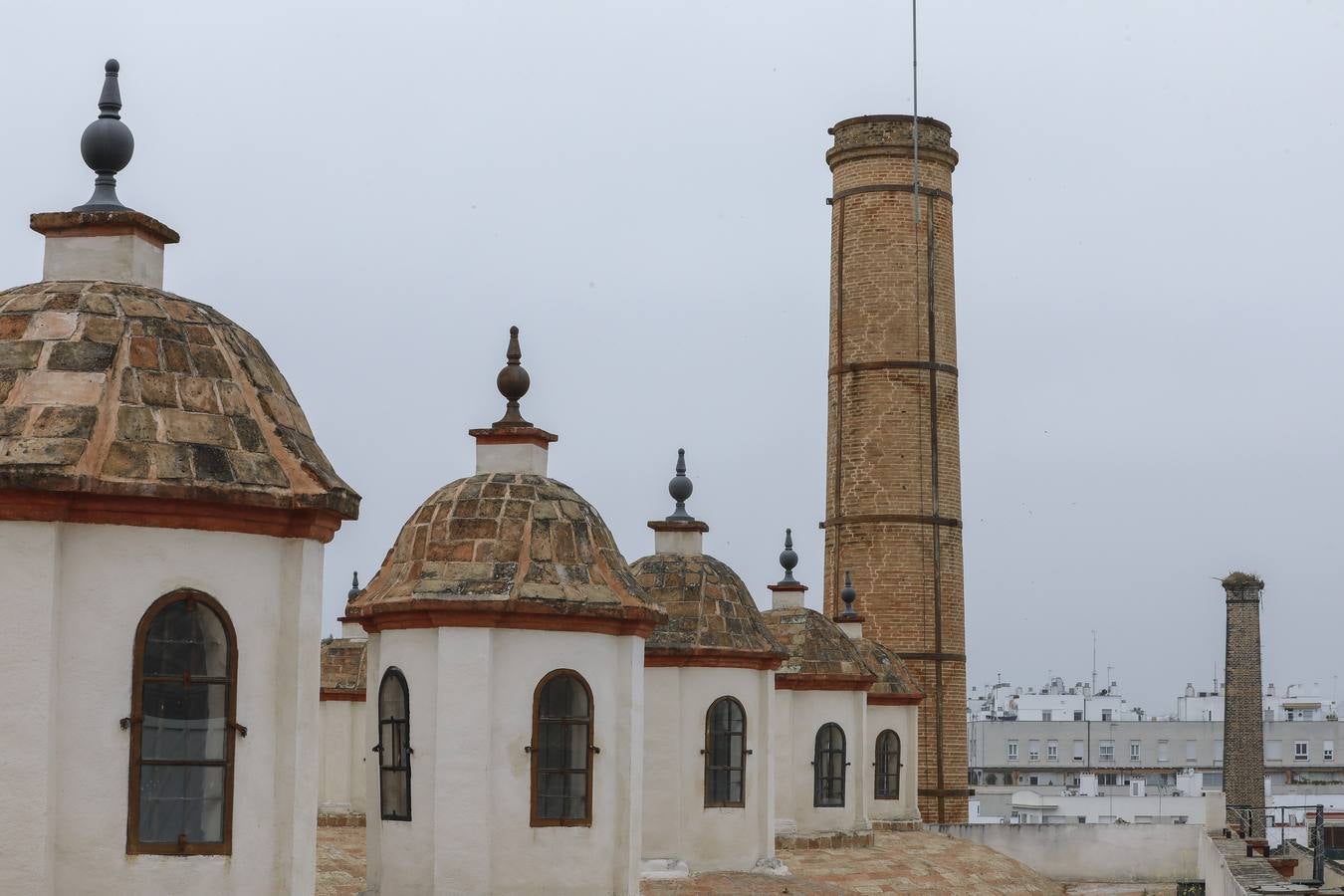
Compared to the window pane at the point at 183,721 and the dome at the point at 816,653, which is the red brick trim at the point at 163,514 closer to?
the window pane at the point at 183,721

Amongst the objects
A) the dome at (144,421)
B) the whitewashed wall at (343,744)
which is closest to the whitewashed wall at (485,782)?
the dome at (144,421)

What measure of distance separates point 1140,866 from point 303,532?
32.6 m

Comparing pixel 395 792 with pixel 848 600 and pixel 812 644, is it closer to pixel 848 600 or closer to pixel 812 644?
pixel 812 644

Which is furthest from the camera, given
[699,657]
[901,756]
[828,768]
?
[901,756]

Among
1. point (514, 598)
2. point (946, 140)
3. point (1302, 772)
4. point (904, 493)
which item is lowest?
point (1302, 772)

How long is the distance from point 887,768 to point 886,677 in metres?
1.68

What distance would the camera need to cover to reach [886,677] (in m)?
34.4

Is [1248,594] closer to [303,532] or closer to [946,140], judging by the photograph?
[946,140]

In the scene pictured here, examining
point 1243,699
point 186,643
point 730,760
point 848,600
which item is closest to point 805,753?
point 730,760

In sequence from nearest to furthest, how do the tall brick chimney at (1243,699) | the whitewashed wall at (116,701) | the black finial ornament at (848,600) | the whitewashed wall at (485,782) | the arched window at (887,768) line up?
the whitewashed wall at (116,701) → the whitewashed wall at (485,782) → the arched window at (887,768) → the black finial ornament at (848,600) → the tall brick chimney at (1243,699)

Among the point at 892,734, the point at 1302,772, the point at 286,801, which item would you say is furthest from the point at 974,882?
the point at 1302,772

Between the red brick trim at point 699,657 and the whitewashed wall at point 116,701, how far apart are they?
10800mm

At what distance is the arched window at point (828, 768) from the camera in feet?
93.7

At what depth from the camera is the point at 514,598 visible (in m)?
16.8
